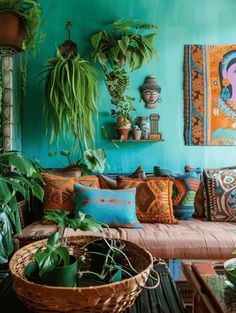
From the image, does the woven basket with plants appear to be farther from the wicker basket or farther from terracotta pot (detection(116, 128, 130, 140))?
terracotta pot (detection(116, 128, 130, 140))

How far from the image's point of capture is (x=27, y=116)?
104 inches

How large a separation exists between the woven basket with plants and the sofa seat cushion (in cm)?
72

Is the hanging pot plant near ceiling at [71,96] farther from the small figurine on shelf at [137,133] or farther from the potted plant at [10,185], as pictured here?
the potted plant at [10,185]

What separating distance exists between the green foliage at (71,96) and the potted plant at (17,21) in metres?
0.33

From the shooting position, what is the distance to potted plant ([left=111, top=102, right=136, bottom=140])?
2.53 meters

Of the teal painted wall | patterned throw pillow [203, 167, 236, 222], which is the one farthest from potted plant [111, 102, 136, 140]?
patterned throw pillow [203, 167, 236, 222]

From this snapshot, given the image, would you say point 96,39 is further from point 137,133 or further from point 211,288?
point 211,288

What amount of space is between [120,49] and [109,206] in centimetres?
→ 137

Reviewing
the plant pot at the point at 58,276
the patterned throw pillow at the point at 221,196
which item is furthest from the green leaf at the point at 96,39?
the plant pot at the point at 58,276

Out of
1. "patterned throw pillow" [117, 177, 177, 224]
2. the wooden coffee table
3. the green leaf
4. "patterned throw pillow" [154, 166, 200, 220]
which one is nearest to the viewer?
the wooden coffee table

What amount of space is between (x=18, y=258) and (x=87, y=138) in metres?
1.63

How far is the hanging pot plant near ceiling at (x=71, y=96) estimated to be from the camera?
7.38 ft

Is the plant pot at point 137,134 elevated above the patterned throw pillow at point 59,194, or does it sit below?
above

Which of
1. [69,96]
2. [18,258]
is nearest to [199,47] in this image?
[69,96]
